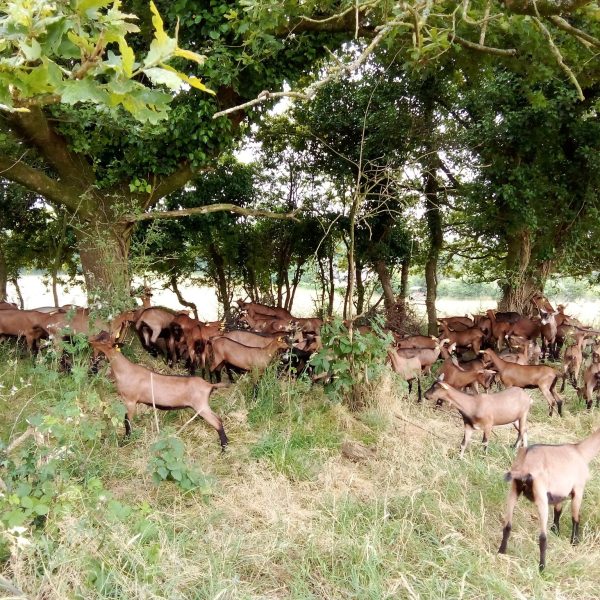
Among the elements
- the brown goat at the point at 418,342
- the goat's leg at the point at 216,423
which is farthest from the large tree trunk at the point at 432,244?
the goat's leg at the point at 216,423

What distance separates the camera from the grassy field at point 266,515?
3.60 m

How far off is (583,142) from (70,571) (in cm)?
1200

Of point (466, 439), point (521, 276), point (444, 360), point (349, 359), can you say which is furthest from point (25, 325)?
point (521, 276)

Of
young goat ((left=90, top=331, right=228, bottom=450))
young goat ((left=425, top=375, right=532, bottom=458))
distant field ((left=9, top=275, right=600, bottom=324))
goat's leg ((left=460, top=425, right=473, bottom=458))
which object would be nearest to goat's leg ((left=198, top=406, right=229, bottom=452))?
young goat ((left=90, top=331, right=228, bottom=450))

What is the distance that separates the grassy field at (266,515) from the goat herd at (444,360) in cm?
30

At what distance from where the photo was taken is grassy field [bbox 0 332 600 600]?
360cm

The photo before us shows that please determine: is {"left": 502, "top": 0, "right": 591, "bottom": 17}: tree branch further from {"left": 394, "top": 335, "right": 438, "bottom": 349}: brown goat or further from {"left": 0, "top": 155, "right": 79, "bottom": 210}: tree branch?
{"left": 0, "top": 155, "right": 79, "bottom": 210}: tree branch

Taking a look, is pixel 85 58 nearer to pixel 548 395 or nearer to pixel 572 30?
pixel 572 30

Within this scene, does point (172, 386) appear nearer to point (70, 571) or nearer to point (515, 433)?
point (70, 571)

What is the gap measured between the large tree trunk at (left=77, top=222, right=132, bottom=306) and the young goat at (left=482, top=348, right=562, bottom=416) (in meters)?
5.52

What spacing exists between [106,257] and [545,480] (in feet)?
23.8

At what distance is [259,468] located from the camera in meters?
5.27

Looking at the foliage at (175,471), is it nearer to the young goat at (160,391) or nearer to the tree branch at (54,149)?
the young goat at (160,391)

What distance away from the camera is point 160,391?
226 inches
